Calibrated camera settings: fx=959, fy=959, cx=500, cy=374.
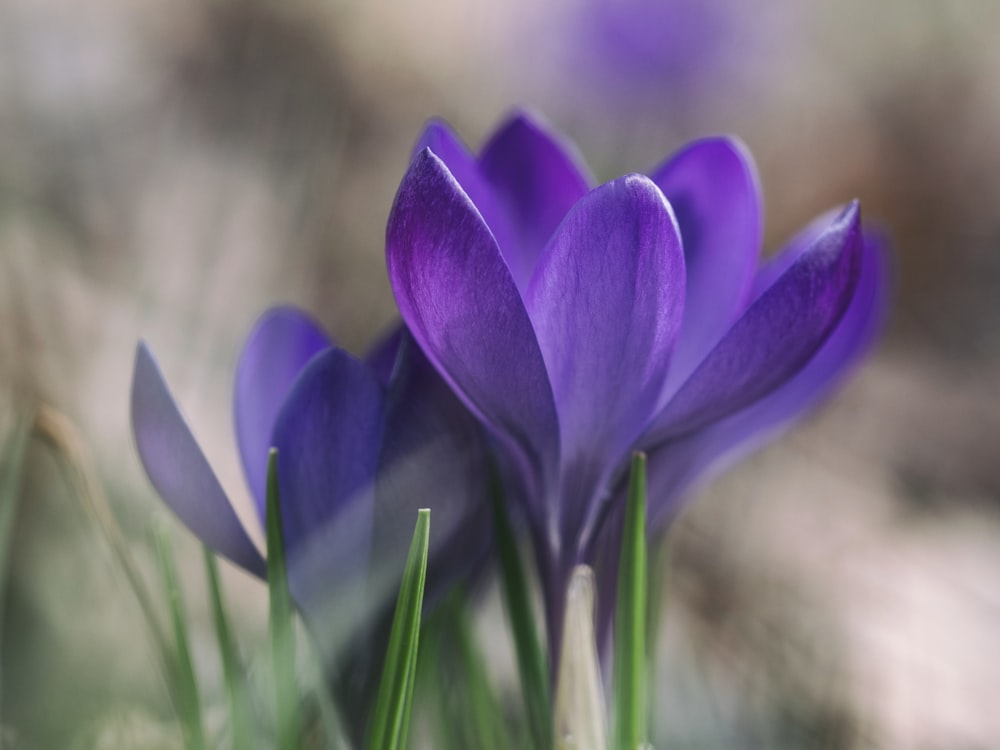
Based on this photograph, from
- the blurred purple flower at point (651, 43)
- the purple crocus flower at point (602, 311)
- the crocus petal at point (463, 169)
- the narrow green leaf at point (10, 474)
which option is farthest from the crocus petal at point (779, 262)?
the blurred purple flower at point (651, 43)

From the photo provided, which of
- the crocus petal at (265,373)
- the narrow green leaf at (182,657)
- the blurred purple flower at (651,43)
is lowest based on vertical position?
the narrow green leaf at (182,657)

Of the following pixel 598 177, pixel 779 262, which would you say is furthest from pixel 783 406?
pixel 598 177

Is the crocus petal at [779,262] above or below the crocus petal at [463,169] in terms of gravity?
below

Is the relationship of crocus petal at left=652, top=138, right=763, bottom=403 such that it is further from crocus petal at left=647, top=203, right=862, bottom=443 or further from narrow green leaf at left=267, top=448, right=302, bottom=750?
narrow green leaf at left=267, top=448, right=302, bottom=750

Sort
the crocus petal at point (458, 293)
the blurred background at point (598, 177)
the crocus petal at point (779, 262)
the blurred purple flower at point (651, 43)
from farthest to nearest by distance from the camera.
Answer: the blurred purple flower at point (651, 43) < the blurred background at point (598, 177) < the crocus petal at point (779, 262) < the crocus petal at point (458, 293)

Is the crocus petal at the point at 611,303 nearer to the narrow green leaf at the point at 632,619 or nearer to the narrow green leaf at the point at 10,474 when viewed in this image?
the narrow green leaf at the point at 632,619

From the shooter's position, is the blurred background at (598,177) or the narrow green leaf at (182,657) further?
the blurred background at (598,177)

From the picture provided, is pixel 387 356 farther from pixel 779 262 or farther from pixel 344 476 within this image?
pixel 779 262

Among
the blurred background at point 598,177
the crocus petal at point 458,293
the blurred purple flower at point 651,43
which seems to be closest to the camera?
the crocus petal at point 458,293

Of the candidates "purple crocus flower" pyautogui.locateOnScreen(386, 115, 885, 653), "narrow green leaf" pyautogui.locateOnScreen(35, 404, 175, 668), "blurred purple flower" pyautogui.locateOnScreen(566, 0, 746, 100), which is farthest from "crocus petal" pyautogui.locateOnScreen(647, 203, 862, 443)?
"blurred purple flower" pyautogui.locateOnScreen(566, 0, 746, 100)
